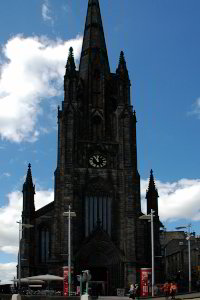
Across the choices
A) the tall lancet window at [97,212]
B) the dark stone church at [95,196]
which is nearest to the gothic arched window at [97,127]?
the dark stone church at [95,196]

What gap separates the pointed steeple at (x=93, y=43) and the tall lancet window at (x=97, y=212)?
1772 centimetres

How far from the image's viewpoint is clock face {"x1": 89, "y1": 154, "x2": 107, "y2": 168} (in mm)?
73438

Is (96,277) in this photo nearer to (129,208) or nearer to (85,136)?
(129,208)

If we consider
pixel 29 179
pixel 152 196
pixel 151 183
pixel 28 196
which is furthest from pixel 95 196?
pixel 29 179

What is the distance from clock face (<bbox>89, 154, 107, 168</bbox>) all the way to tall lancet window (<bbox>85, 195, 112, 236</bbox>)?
4038 millimetres

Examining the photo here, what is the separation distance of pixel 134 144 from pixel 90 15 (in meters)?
22.7

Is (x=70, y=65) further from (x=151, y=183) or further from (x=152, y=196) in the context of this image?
(x=152, y=196)

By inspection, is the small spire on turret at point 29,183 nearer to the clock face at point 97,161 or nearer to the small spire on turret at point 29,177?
the small spire on turret at point 29,177

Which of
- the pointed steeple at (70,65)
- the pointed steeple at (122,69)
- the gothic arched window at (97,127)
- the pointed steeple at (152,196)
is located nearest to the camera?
the pointed steeple at (152,196)

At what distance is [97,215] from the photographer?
7131cm

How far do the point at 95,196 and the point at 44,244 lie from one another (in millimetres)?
8719

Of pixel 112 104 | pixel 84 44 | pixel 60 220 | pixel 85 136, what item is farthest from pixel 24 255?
pixel 84 44

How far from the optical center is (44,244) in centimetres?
7281

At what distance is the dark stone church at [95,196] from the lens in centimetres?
6894
